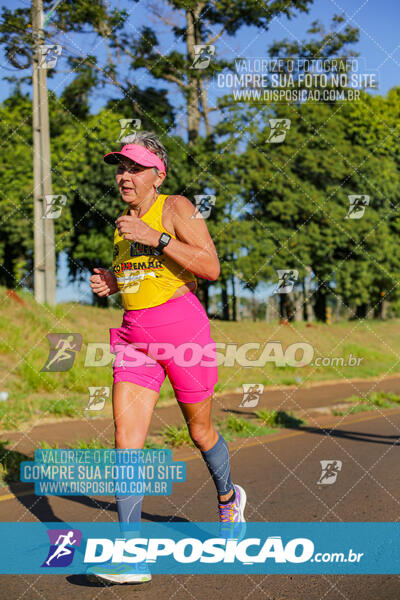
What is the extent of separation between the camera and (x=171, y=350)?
3.75m

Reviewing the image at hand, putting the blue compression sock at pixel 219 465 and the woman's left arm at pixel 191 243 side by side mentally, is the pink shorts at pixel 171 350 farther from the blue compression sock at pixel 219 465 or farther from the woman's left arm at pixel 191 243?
the blue compression sock at pixel 219 465

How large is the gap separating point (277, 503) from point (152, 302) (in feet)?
7.78

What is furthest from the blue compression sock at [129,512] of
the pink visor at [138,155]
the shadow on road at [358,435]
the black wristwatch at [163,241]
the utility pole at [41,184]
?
the utility pole at [41,184]

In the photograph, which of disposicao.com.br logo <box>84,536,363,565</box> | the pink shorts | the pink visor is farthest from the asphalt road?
the pink visor

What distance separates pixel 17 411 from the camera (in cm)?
951

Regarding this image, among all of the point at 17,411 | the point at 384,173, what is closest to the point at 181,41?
the point at 384,173

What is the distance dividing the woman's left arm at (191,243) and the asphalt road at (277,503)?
1.66m

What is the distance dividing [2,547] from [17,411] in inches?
215

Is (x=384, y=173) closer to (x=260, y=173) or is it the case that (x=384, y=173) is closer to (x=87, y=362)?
(x=260, y=173)

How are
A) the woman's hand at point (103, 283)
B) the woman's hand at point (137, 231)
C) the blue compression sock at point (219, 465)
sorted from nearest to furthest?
the woman's hand at point (137, 231) → the blue compression sock at point (219, 465) → the woman's hand at point (103, 283)

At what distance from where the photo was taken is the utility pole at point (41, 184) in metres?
15.3

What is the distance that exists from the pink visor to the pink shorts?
2.46 ft

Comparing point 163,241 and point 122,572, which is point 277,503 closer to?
point 122,572

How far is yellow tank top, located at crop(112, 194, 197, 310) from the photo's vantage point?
3.68 m
